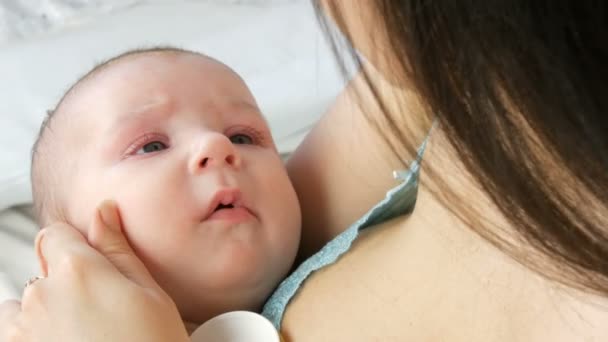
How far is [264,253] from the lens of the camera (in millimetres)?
814

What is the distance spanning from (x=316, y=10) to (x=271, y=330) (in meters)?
0.33

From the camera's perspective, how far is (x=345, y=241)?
0.79m

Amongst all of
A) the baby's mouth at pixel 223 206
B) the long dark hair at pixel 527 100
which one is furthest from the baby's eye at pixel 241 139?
the long dark hair at pixel 527 100

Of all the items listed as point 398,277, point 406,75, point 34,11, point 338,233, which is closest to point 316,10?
point 406,75

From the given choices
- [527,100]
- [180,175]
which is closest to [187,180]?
[180,175]

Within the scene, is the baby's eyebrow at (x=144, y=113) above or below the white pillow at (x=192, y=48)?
above

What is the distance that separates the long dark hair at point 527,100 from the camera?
1.34ft

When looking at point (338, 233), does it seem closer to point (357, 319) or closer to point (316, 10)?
point (357, 319)

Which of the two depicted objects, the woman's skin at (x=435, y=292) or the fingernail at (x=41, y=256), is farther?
the fingernail at (x=41, y=256)

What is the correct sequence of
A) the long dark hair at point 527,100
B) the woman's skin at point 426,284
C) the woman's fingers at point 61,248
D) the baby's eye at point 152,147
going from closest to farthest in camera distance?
1. the long dark hair at point 527,100
2. the woman's skin at point 426,284
3. the woman's fingers at point 61,248
4. the baby's eye at point 152,147

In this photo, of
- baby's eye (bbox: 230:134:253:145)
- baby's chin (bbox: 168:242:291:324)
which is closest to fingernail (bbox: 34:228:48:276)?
baby's chin (bbox: 168:242:291:324)

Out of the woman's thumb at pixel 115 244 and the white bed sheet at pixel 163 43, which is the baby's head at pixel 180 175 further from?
the white bed sheet at pixel 163 43

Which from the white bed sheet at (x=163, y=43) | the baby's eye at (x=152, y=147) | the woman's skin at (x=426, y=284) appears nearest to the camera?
the woman's skin at (x=426, y=284)

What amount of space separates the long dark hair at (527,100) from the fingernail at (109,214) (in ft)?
1.27
